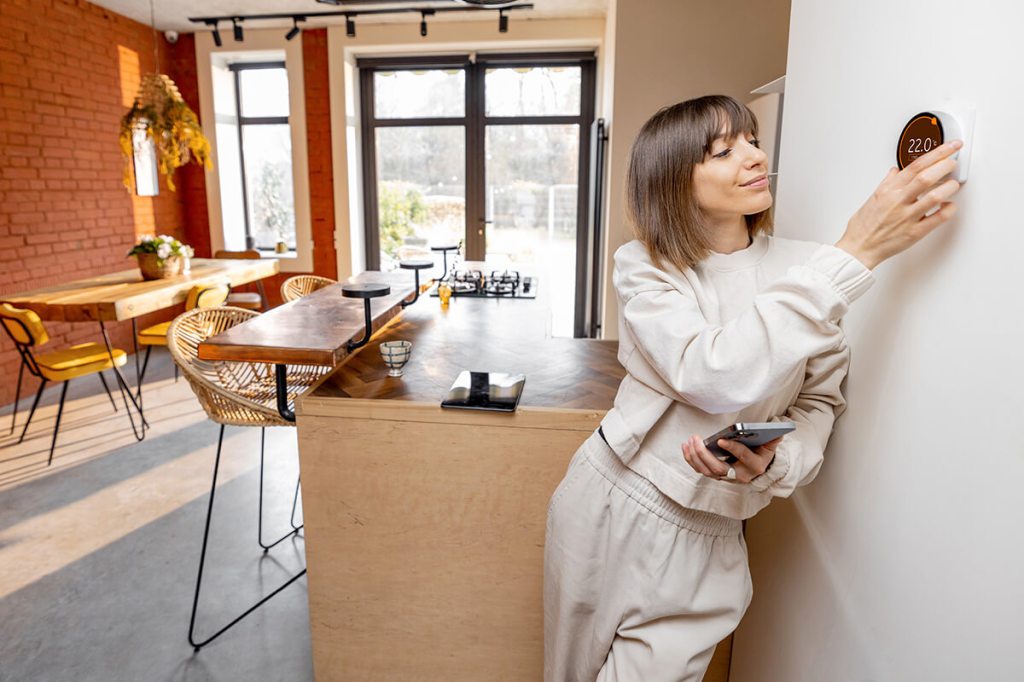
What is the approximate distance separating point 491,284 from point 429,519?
81.1 inches

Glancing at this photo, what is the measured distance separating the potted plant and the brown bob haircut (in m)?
4.54

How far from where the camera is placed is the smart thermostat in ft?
2.43

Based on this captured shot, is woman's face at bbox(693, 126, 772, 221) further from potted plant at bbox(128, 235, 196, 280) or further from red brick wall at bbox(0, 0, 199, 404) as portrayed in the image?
red brick wall at bbox(0, 0, 199, 404)

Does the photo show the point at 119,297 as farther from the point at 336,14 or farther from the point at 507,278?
the point at 336,14

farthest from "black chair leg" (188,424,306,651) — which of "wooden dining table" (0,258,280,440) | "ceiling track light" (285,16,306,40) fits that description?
"ceiling track light" (285,16,306,40)

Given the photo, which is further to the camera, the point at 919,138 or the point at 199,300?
the point at 199,300

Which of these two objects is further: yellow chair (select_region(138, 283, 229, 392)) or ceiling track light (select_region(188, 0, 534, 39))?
ceiling track light (select_region(188, 0, 534, 39))

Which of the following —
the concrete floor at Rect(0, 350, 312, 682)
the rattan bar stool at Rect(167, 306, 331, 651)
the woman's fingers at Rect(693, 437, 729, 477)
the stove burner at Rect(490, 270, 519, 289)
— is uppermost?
the woman's fingers at Rect(693, 437, 729, 477)

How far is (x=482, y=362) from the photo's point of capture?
2113 mm

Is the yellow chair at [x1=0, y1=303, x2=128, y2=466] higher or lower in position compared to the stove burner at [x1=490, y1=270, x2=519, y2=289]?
lower

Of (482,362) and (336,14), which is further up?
(336,14)

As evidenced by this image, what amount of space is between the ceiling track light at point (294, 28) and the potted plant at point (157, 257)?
7.03ft

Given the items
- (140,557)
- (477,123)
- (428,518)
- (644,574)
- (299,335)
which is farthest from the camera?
(477,123)

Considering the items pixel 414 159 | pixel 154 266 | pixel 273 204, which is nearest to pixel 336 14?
pixel 414 159
